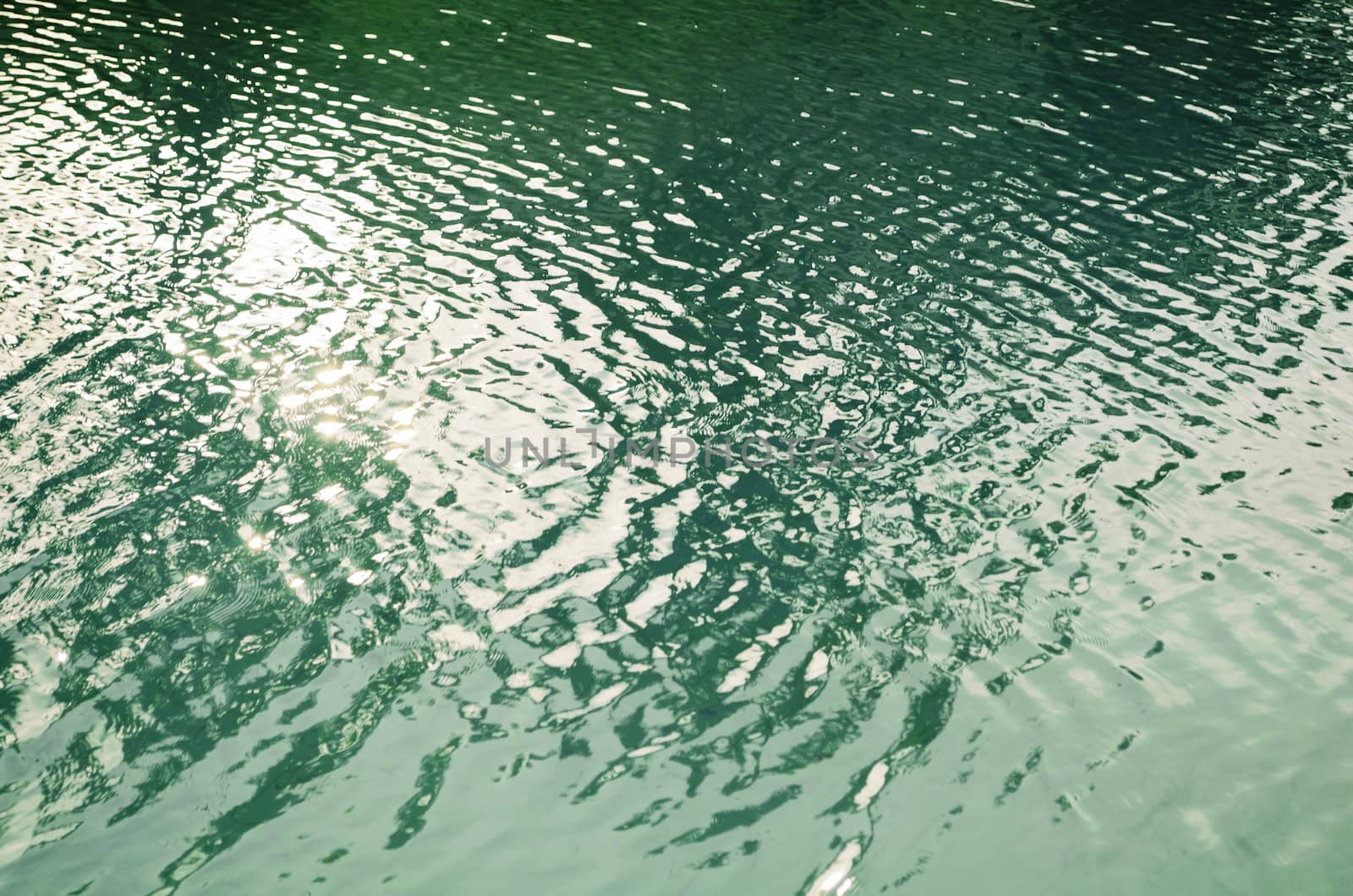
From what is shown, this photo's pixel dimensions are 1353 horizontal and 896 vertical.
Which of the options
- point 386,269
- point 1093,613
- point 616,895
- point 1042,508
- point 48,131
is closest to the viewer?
point 616,895

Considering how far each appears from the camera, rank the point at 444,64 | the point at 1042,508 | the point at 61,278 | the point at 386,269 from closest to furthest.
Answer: the point at 1042,508
the point at 61,278
the point at 386,269
the point at 444,64

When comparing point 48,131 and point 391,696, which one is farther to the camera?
point 48,131

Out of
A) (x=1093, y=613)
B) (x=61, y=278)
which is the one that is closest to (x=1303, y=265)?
(x=1093, y=613)

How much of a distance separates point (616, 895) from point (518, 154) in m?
26.3

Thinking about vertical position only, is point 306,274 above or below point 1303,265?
below

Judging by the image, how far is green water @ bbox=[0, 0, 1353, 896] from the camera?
12.7 metres

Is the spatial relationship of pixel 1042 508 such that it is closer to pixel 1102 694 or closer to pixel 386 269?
pixel 1102 694

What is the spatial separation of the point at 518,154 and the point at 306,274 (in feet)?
33.7

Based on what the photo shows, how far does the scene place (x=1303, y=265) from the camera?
28250 millimetres

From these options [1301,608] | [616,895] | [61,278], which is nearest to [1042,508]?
[1301,608]

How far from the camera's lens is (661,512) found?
59.0 ft

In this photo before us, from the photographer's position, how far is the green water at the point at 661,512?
1271 cm

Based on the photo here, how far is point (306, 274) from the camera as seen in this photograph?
25.5m

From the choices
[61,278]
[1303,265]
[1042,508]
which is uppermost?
[1303,265]
